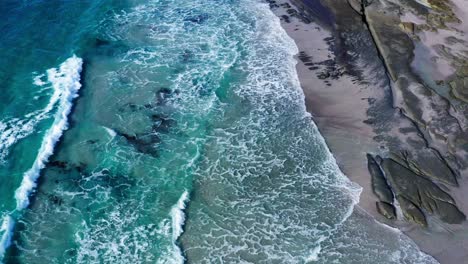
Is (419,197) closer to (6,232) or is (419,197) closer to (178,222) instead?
(178,222)

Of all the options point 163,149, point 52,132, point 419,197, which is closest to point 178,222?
point 163,149

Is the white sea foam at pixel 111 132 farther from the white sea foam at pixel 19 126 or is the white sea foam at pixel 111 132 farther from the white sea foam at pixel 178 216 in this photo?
the white sea foam at pixel 178 216

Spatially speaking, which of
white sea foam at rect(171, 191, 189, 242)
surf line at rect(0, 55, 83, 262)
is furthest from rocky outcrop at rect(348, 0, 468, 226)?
surf line at rect(0, 55, 83, 262)

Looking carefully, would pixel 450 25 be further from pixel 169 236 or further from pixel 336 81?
pixel 169 236

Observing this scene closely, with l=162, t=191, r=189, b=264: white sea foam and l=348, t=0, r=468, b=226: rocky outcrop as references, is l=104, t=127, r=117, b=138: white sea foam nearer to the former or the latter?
l=162, t=191, r=189, b=264: white sea foam

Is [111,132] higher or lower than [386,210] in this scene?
lower

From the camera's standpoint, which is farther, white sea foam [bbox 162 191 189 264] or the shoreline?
the shoreline

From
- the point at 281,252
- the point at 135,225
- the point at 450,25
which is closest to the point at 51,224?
the point at 135,225
